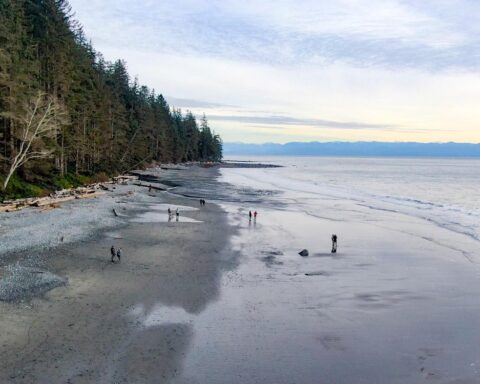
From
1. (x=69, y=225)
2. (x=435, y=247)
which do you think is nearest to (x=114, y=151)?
(x=69, y=225)

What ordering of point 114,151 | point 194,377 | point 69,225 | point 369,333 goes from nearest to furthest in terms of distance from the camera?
point 194,377 < point 369,333 < point 69,225 < point 114,151

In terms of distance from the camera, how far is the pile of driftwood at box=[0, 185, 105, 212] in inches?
1134

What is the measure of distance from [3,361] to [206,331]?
504 cm

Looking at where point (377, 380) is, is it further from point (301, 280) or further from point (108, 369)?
point (301, 280)

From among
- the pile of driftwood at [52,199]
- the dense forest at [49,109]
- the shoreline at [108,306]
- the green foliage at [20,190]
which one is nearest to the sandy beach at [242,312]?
the shoreline at [108,306]

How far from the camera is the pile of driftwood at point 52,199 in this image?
28797 millimetres

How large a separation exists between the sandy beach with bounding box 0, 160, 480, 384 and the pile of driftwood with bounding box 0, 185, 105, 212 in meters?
4.43

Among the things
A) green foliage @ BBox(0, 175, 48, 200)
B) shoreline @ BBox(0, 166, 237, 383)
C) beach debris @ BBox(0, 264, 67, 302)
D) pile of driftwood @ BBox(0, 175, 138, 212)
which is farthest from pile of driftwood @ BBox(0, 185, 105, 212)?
beach debris @ BBox(0, 264, 67, 302)

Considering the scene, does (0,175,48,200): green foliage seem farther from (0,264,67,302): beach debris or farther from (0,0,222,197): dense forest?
(0,264,67,302): beach debris

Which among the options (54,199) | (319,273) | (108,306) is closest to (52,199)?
(54,199)

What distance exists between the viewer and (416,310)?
566 inches

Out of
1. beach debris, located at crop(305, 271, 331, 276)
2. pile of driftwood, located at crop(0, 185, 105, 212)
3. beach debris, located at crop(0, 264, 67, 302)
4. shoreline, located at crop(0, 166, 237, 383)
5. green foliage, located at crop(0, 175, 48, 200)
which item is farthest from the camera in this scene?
green foliage, located at crop(0, 175, 48, 200)

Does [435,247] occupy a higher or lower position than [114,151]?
lower

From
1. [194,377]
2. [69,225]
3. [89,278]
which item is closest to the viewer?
[194,377]
